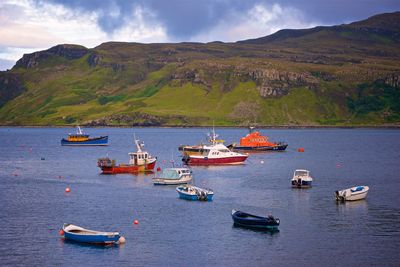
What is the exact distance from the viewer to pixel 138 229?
73.9 m

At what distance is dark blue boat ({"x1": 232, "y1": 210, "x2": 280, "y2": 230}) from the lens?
72.7 m

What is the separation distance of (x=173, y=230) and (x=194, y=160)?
73047 mm

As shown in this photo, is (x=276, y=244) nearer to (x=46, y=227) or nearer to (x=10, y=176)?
(x=46, y=227)

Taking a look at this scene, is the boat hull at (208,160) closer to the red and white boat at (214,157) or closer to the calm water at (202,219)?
the red and white boat at (214,157)

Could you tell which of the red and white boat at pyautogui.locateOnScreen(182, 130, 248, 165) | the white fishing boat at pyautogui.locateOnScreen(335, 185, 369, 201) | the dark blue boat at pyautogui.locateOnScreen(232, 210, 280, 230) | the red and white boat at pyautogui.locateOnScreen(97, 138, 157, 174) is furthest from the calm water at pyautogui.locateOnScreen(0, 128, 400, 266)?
the red and white boat at pyautogui.locateOnScreen(182, 130, 248, 165)

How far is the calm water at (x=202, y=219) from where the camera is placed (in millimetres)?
63219

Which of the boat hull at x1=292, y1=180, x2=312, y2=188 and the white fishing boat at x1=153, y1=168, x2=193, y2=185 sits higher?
the white fishing boat at x1=153, y1=168, x2=193, y2=185

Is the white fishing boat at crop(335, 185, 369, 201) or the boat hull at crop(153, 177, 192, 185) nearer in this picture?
the white fishing boat at crop(335, 185, 369, 201)

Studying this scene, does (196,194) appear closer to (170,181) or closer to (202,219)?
(202,219)

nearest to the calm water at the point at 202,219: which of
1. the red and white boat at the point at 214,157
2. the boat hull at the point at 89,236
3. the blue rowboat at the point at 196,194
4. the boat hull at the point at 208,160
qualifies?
the boat hull at the point at 89,236

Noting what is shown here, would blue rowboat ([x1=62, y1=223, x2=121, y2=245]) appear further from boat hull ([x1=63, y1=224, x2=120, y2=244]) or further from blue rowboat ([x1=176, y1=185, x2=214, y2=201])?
blue rowboat ([x1=176, y1=185, x2=214, y2=201])

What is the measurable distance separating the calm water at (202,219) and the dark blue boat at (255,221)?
1.15 metres

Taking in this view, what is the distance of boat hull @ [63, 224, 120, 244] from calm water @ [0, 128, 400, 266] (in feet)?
3.14

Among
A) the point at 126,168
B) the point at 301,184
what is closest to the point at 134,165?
the point at 126,168
